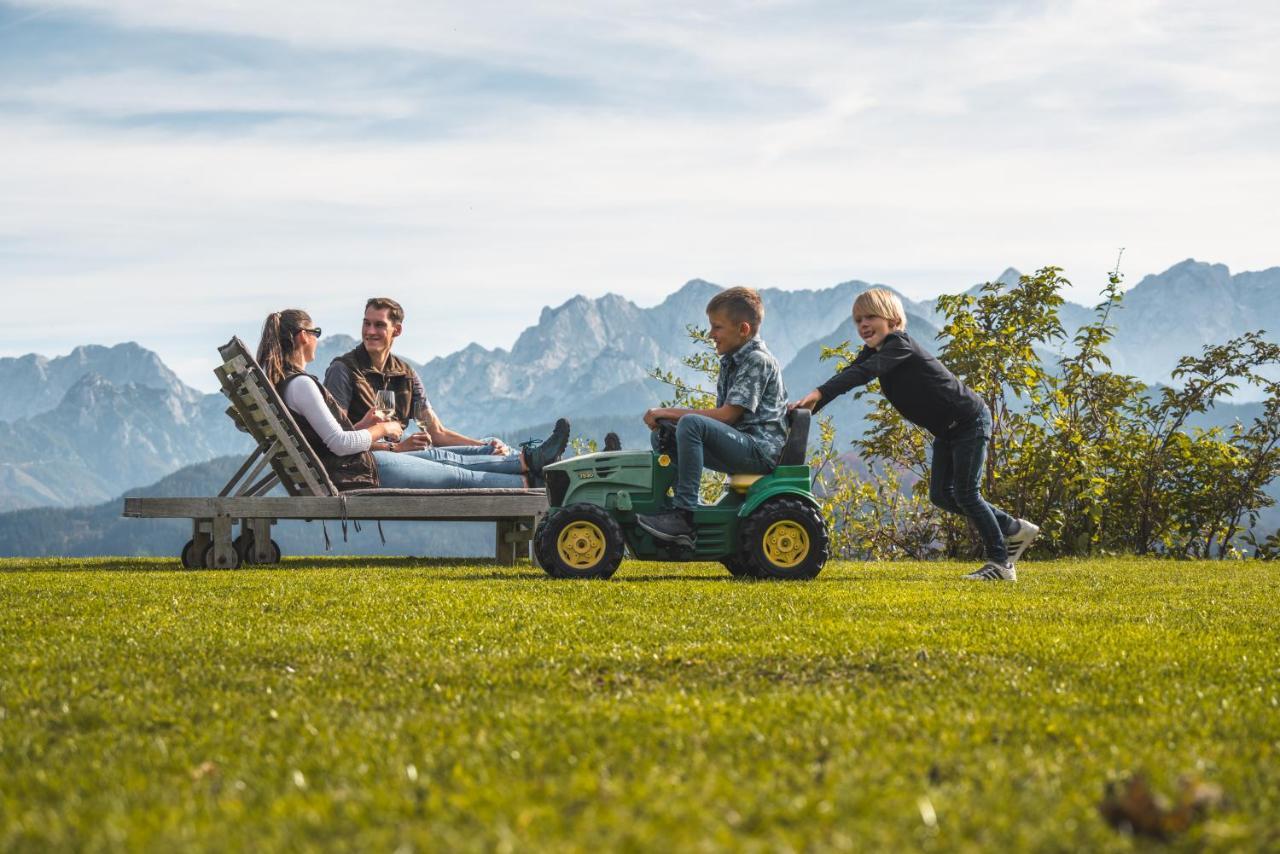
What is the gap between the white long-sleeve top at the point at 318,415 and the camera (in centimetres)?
1110

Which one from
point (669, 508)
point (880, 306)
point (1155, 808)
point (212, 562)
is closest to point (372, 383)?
point (212, 562)

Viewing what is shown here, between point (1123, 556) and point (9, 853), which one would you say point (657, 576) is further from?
point (9, 853)

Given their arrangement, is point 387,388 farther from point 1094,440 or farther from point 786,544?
point 1094,440

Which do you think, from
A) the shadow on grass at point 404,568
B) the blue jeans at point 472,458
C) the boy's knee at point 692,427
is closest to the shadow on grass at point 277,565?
the shadow on grass at point 404,568

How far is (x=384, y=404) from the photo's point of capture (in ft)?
38.7

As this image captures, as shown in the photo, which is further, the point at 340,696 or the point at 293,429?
the point at 293,429

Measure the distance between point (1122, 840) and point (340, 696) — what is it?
105 inches

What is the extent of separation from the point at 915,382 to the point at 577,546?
9.42 feet

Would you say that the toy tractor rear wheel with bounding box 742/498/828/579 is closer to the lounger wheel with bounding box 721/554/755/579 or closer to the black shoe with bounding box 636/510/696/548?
the lounger wheel with bounding box 721/554/755/579

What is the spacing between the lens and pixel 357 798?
10.0 feet

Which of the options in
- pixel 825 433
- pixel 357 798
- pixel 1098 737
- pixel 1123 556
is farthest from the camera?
pixel 825 433

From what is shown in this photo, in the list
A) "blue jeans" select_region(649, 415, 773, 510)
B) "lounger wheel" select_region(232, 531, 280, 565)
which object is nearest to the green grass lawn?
"blue jeans" select_region(649, 415, 773, 510)

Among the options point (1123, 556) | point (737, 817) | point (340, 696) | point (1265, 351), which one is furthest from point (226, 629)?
point (1265, 351)

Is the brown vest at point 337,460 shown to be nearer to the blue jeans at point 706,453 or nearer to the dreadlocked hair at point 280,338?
the dreadlocked hair at point 280,338
